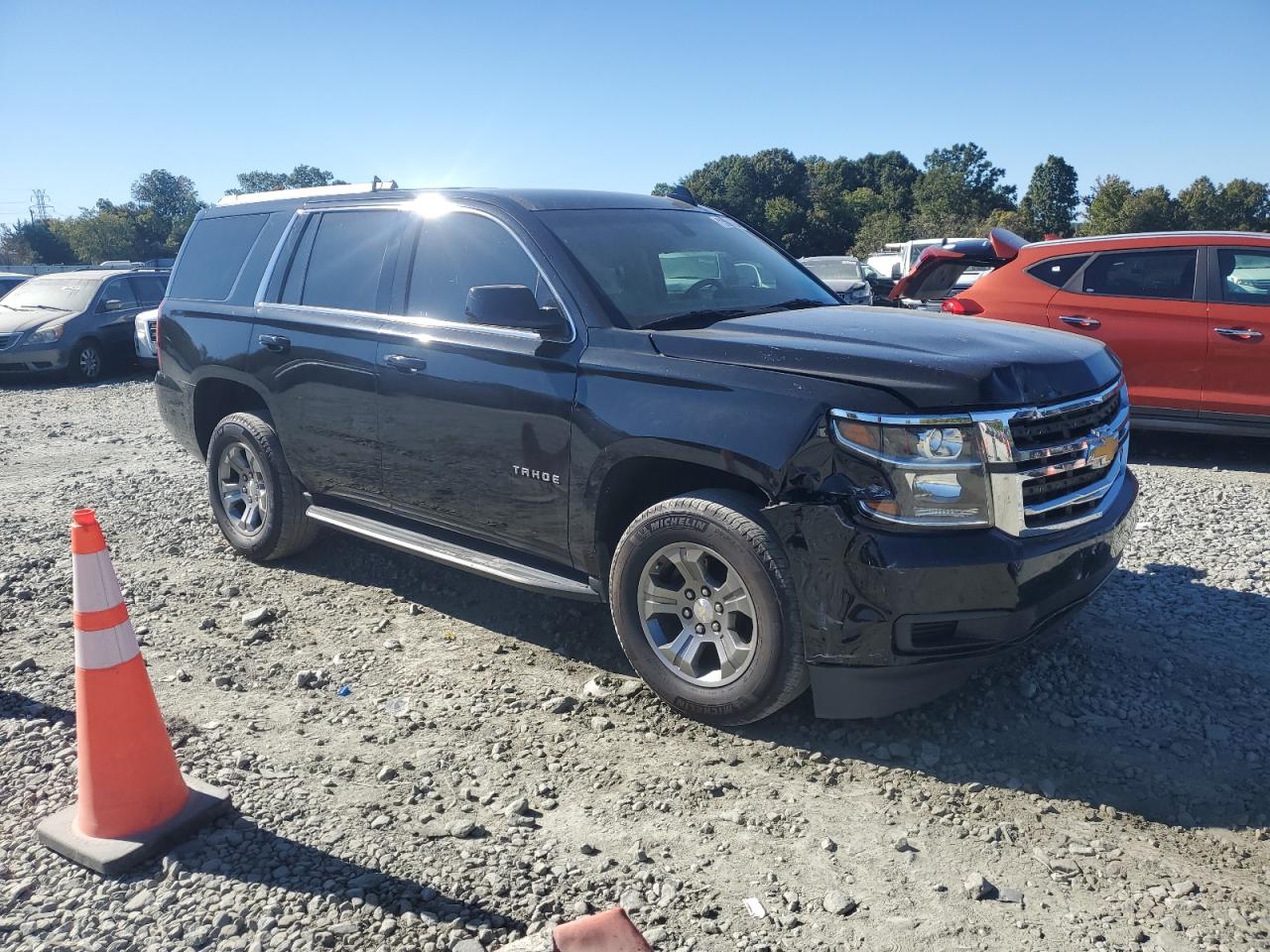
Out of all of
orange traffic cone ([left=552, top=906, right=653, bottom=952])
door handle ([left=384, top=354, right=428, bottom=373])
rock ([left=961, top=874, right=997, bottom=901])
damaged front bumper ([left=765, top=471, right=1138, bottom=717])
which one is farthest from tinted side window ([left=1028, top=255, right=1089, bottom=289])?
orange traffic cone ([left=552, top=906, right=653, bottom=952])

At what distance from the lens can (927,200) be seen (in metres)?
90.4

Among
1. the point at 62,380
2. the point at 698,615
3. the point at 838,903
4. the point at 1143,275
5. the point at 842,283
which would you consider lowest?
the point at 838,903

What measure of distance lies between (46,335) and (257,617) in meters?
12.2

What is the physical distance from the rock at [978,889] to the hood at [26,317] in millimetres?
15670

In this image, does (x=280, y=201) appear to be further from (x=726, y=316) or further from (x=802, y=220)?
(x=802, y=220)

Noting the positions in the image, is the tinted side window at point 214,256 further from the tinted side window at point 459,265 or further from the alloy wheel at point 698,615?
the alloy wheel at point 698,615

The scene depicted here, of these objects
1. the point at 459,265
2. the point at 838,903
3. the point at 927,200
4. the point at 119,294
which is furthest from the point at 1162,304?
the point at 927,200

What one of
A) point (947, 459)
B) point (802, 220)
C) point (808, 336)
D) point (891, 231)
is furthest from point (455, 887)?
point (802, 220)

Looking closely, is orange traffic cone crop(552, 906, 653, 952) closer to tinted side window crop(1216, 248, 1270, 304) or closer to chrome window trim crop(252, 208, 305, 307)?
chrome window trim crop(252, 208, 305, 307)

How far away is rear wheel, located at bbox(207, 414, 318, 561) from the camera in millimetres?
5305

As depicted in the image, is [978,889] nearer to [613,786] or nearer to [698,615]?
[613,786]

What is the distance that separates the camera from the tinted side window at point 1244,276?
7.25m

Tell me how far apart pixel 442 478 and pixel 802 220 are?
8609 cm

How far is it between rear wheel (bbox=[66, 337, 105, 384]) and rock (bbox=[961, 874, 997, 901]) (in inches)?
608
